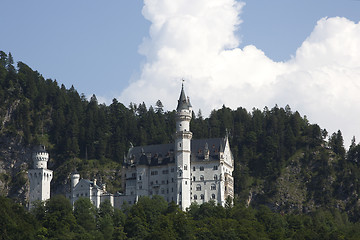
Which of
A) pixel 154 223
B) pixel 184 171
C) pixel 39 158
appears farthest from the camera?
pixel 39 158

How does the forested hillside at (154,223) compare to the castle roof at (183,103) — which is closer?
the forested hillside at (154,223)

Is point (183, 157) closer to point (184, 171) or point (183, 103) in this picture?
point (184, 171)

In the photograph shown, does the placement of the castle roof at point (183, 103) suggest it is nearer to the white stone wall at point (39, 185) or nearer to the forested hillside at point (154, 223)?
the forested hillside at point (154, 223)

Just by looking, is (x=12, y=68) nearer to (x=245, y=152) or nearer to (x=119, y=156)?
(x=119, y=156)

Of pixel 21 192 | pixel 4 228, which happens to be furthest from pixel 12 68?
pixel 4 228

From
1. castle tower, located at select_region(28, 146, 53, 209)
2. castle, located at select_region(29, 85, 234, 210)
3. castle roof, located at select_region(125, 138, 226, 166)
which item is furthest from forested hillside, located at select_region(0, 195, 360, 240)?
castle tower, located at select_region(28, 146, 53, 209)

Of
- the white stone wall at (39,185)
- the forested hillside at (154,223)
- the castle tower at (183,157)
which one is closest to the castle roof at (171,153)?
the castle tower at (183,157)

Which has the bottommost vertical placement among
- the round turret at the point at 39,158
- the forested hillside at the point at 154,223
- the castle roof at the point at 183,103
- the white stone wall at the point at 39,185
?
the forested hillside at the point at 154,223

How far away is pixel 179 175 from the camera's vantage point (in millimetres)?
137125

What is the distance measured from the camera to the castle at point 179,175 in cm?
13762

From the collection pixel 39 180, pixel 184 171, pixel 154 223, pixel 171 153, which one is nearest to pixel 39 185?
pixel 39 180

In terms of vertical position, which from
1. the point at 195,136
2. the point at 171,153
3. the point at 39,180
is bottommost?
the point at 39,180

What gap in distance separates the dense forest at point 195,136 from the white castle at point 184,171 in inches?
769

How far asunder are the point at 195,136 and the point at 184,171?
38179 millimetres
